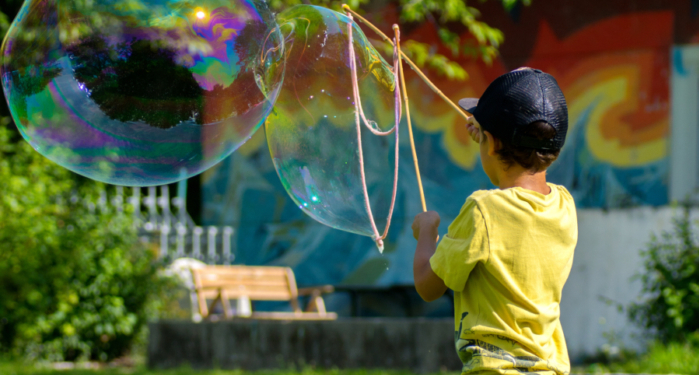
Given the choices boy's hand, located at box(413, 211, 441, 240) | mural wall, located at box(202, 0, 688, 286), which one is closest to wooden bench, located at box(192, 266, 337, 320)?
mural wall, located at box(202, 0, 688, 286)

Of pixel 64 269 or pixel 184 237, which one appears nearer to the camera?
pixel 64 269

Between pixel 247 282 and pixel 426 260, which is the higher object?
pixel 426 260

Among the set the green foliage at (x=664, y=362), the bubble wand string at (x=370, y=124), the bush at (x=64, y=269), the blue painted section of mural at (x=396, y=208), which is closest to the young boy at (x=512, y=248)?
the bubble wand string at (x=370, y=124)

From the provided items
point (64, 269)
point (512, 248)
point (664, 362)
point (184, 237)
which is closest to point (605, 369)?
point (664, 362)

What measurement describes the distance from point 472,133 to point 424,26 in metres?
6.43

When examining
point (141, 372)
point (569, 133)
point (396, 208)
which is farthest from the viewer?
point (569, 133)

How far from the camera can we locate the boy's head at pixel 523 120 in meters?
1.94

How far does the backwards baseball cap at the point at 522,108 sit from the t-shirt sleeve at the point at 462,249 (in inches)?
8.6

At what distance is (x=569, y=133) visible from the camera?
7.75 meters

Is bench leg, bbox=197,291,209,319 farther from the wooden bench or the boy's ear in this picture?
the boy's ear

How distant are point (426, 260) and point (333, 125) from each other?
0.90 m

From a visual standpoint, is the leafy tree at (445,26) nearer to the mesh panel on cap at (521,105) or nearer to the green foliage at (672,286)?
the green foliage at (672,286)

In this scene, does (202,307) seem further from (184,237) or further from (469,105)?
(469,105)

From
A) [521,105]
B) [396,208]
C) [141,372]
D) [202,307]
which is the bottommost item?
[141,372]
